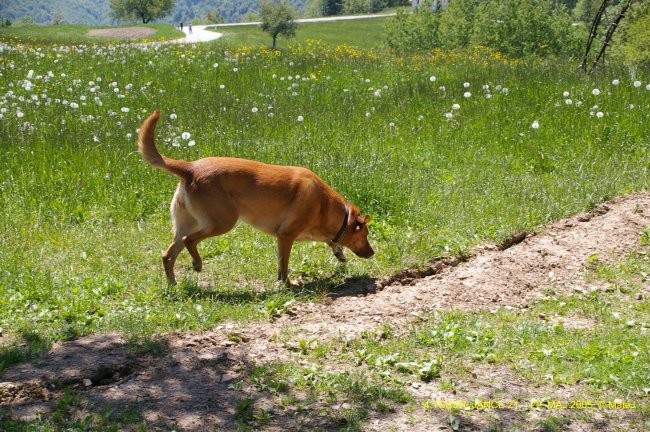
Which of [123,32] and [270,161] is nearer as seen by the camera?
[270,161]

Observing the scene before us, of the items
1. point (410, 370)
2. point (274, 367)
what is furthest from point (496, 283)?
point (274, 367)

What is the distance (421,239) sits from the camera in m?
7.73

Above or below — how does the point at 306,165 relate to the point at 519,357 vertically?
above

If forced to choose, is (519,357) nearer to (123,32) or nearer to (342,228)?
(342,228)

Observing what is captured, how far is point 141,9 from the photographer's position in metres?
69.6

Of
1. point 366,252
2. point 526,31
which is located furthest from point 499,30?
point 366,252

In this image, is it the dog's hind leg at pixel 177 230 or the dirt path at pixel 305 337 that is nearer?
the dirt path at pixel 305 337

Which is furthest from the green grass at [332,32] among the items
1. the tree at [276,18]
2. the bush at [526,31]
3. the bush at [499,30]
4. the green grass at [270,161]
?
the green grass at [270,161]

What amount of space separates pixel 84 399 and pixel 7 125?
25.0 ft

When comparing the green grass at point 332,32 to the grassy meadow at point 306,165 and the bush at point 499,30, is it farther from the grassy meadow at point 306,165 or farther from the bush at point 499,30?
the grassy meadow at point 306,165

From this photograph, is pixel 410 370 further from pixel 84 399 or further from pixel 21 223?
pixel 21 223

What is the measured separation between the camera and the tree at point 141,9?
68.9 meters

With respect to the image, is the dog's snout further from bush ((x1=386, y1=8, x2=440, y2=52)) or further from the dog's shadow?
bush ((x1=386, y1=8, x2=440, y2=52))

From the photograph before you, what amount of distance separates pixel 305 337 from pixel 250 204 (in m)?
1.64
